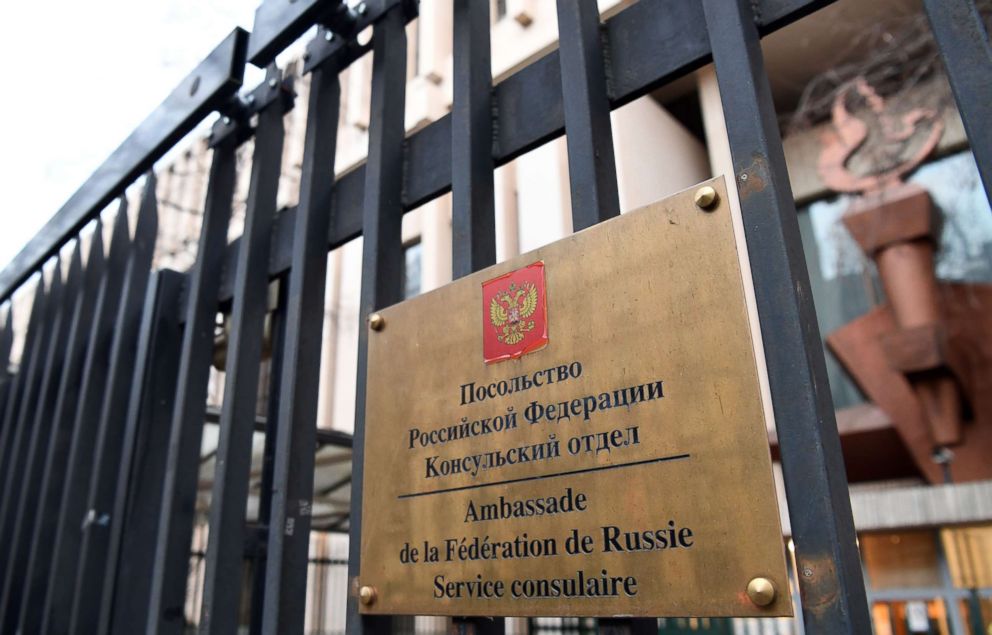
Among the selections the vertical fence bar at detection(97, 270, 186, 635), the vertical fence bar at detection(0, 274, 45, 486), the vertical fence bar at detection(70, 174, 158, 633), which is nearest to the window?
the vertical fence bar at detection(0, 274, 45, 486)

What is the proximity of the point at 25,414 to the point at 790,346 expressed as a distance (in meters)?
3.80

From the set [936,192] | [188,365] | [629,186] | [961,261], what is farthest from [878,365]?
[188,365]

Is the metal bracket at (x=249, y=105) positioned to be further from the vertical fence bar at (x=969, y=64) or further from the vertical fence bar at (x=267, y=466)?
the vertical fence bar at (x=969, y=64)

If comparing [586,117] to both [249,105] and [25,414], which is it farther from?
[25,414]

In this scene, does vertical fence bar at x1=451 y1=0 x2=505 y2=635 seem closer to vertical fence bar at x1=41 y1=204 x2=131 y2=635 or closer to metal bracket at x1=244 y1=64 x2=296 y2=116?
metal bracket at x1=244 y1=64 x2=296 y2=116

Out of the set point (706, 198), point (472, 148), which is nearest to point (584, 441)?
point (706, 198)

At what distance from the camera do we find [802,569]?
1.09m

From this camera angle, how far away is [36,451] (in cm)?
338

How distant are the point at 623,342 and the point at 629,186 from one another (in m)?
8.58

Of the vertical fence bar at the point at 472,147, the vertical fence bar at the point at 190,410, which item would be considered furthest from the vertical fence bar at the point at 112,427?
the vertical fence bar at the point at 472,147

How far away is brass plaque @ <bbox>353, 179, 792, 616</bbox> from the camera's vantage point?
1.16 metres

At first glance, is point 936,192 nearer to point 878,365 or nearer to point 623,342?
point 878,365

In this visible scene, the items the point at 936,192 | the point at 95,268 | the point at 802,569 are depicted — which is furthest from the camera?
the point at 936,192

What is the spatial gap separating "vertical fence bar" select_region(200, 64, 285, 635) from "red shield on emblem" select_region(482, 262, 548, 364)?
3.37ft
